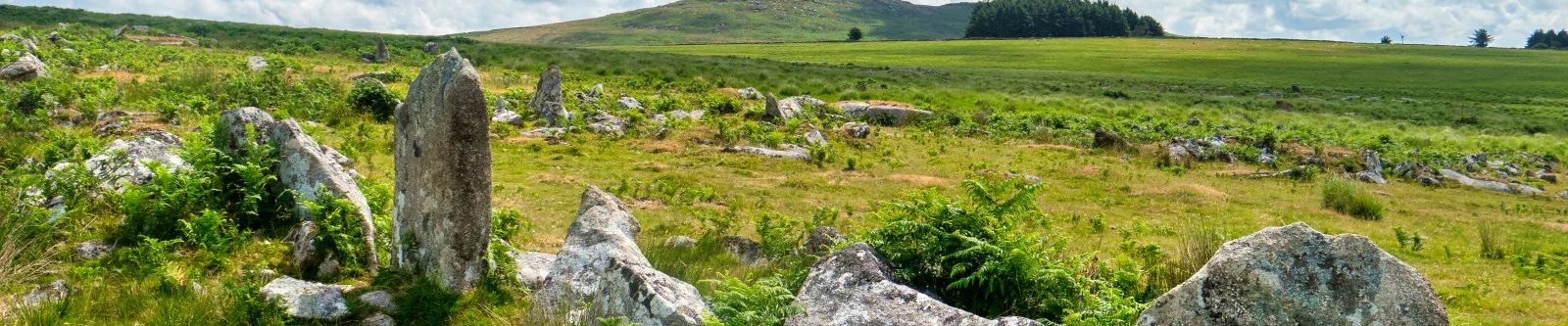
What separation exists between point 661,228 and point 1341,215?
15942mm

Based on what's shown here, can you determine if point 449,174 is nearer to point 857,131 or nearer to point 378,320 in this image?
point 378,320

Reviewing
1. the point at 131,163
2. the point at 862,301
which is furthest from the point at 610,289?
the point at 131,163

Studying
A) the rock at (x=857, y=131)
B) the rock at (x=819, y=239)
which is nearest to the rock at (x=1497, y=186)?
the rock at (x=857, y=131)

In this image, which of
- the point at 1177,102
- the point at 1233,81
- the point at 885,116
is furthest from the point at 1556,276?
the point at 1233,81

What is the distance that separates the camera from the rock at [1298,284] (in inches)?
195

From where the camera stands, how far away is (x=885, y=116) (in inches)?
1499

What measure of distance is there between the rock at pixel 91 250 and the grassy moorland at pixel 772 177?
0.14 meters

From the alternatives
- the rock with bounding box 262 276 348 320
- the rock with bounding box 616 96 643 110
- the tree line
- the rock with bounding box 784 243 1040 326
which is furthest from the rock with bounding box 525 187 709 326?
the tree line

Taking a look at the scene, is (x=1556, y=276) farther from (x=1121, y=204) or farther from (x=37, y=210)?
(x=37, y=210)

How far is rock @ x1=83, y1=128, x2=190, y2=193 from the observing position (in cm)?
1069

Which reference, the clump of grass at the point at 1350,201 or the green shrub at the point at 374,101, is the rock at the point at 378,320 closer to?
the green shrub at the point at 374,101

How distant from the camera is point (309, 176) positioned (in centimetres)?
1031

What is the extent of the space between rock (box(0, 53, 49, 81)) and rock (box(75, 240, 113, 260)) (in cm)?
1912

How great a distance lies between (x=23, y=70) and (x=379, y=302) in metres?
22.9
